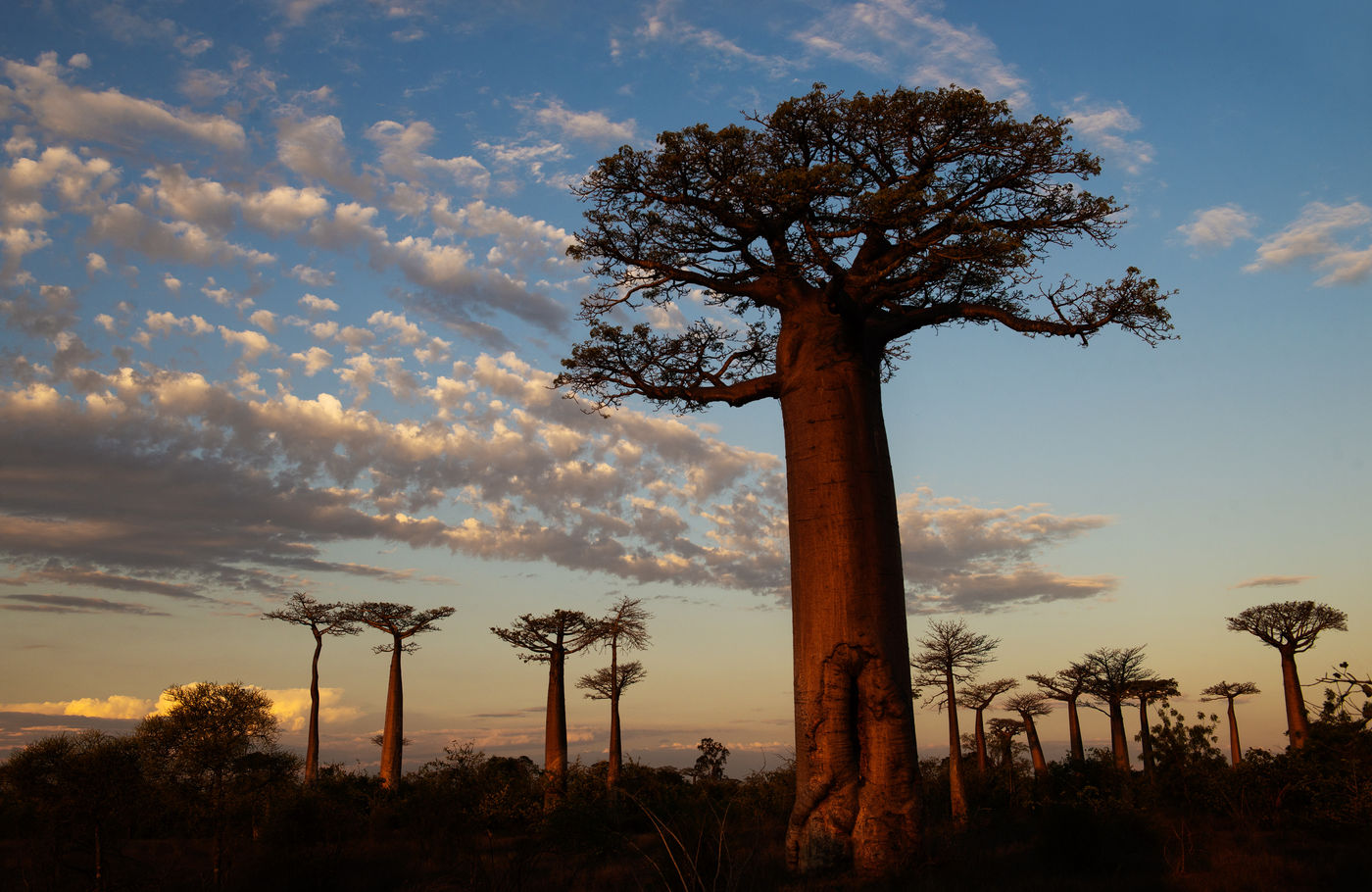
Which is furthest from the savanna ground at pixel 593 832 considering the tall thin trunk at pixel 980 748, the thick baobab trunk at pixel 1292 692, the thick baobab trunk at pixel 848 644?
→ the thick baobab trunk at pixel 1292 692

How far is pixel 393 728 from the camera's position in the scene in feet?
72.5

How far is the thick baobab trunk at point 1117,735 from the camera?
2273cm

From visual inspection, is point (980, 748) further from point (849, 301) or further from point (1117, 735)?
point (849, 301)

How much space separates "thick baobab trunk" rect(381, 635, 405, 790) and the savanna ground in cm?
562

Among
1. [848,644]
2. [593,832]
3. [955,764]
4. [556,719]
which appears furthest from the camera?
[556,719]

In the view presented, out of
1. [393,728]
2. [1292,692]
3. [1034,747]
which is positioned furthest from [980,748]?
[393,728]

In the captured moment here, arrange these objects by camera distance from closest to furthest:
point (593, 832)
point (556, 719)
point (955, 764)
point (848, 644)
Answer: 1. point (848, 644)
2. point (593, 832)
3. point (955, 764)
4. point (556, 719)

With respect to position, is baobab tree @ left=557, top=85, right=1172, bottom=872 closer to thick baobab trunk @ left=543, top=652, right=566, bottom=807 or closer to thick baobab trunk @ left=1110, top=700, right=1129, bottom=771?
thick baobab trunk @ left=543, top=652, right=566, bottom=807

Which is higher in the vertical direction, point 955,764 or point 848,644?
point 848,644

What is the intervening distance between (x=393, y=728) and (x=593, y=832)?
14.3 metres

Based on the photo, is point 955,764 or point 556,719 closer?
point 955,764

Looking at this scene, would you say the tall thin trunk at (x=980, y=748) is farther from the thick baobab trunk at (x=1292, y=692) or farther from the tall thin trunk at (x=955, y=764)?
the thick baobab trunk at (x=1292, y=692)

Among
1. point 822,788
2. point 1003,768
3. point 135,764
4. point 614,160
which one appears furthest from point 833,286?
point 1003,768

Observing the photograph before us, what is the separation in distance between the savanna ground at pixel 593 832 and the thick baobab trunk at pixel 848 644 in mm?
352
